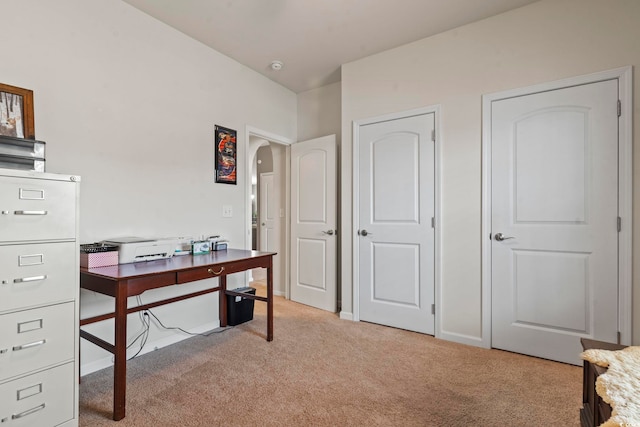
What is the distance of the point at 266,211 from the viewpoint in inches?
204

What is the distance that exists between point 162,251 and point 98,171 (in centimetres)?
71

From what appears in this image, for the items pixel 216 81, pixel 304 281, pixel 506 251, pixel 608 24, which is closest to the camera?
pixel 608 24

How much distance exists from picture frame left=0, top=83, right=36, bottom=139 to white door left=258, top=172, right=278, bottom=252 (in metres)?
3.34

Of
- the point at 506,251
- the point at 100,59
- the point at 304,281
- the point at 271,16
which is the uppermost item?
the point at 271,16

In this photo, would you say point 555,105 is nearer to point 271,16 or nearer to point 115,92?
point 271,16

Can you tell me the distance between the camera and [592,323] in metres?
2.20

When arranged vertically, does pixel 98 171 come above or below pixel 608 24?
below

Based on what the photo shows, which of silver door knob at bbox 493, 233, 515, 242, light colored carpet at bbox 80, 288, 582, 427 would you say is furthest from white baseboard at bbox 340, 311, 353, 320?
silver door knob at bbox 493, 233, 515, 242

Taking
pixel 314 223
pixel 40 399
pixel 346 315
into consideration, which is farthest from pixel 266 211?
pixel 40 399

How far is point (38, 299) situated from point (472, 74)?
3.22 meters

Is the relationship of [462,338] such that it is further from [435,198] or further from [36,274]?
[36,274]

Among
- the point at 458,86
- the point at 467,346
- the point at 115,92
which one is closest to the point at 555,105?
the point at 458,86

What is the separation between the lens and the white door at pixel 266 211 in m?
5.05

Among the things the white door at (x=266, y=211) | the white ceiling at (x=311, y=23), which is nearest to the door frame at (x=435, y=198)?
the white ceiling at (x=311, y=23)
